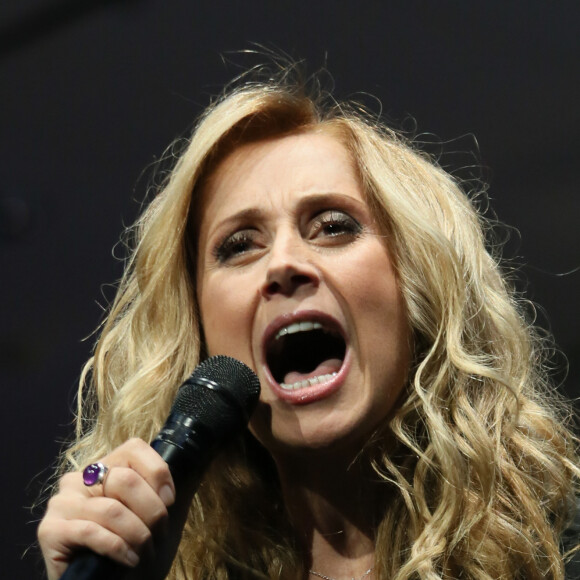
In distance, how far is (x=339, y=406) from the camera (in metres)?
1.29

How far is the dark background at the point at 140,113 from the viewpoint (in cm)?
158

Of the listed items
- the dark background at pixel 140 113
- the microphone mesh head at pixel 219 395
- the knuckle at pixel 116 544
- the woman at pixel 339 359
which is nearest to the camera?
the knuckle at pixel 116 544

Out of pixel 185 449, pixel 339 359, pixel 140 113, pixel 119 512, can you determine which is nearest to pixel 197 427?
pixel 185 449

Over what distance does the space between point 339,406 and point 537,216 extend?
54 cm

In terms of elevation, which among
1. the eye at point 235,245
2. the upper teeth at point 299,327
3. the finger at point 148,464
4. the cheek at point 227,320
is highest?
the finger at point 148,464

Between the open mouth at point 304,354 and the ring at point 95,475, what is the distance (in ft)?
1.31

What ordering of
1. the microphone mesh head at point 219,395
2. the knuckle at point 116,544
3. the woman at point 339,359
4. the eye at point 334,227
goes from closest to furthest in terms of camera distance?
1. the knuckle at point 116,544
2. the microphone mesh head at point 219,395
3. the woman at point 339,359
4. the eye at point 334,227

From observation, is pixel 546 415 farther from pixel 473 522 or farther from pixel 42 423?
pixel 42 423

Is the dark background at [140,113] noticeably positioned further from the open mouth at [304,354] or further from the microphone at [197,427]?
the microphone at [197,427]

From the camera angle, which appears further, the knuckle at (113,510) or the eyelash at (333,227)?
the eyelash at (333,227)

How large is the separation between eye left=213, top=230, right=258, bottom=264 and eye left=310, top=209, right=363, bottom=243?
0.10m

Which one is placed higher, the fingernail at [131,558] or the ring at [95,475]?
the ring at [95,475]

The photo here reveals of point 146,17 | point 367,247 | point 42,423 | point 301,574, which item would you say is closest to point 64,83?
point 146,17

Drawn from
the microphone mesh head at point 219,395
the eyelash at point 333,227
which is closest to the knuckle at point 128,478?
the microphone mesh head at point 219,395
